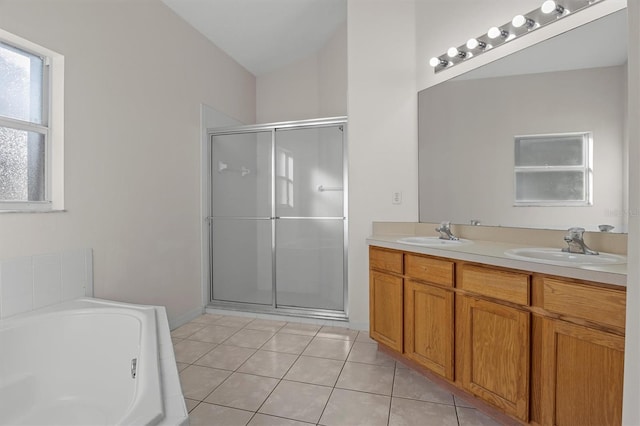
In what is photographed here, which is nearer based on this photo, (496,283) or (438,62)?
(496,283)

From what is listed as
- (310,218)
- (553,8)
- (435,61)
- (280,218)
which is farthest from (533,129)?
(280,218)

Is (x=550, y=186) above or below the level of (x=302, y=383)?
above

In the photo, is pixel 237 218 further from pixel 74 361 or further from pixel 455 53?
pixel 455 53

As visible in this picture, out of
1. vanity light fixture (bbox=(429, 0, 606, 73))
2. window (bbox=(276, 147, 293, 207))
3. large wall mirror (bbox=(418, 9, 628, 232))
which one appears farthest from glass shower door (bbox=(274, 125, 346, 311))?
vanity light fixture (bbox=(429, 0, 606, 73))

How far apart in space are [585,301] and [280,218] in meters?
2.38

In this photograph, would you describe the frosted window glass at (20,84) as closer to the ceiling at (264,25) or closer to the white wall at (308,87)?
the ceiling at (264,25)

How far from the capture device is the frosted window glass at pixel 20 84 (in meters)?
1.65

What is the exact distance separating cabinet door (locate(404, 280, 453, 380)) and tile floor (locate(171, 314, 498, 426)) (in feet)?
0.59

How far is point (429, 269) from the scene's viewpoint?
1.87m

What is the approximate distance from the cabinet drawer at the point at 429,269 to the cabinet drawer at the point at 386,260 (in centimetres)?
7

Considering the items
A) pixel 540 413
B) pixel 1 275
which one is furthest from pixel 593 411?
pixel 1 275

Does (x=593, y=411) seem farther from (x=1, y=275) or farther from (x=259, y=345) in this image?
(x=1, y=275)

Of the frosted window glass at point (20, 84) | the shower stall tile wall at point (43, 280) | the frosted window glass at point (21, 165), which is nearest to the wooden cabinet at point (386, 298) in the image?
the shower stall tile wall at point (43, 280)

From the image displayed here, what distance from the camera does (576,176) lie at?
169cm
